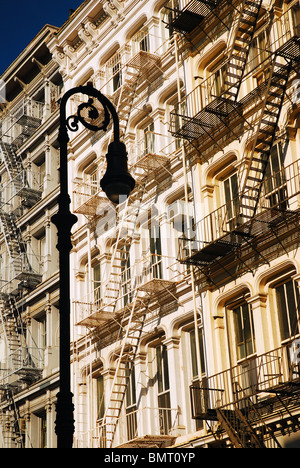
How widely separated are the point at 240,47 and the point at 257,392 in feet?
35.5

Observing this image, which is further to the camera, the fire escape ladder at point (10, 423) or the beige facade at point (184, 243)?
the fire escape ladder at point (10, 423)

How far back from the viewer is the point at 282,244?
1972 centimetres

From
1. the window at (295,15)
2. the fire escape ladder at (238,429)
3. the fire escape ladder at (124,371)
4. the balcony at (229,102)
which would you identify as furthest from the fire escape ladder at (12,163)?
the fire escape ladder at (238,429)

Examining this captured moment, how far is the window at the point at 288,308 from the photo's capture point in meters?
19.1

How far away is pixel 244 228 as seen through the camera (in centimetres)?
2019

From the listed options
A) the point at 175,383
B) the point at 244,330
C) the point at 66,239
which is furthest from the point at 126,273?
the point at 66,239

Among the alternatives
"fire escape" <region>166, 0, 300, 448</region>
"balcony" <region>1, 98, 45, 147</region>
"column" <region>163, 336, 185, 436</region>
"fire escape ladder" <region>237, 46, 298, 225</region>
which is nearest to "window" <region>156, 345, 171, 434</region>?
"column" <region>163, 336, 185, 436</region>

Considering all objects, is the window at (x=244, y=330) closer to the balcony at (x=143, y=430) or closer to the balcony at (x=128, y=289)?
the balcony at (x=128, y=289)

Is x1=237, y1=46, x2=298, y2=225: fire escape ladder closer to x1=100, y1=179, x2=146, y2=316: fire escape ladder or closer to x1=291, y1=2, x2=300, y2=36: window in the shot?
x1=291, y1=2, x2=300, y2=36: window

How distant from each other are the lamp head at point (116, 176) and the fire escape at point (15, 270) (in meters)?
21.8

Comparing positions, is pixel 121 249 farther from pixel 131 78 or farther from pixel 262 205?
pixel 262 205

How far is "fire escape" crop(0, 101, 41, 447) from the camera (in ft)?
108

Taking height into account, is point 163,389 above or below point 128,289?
below

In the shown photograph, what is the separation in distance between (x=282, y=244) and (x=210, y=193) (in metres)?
4.50
